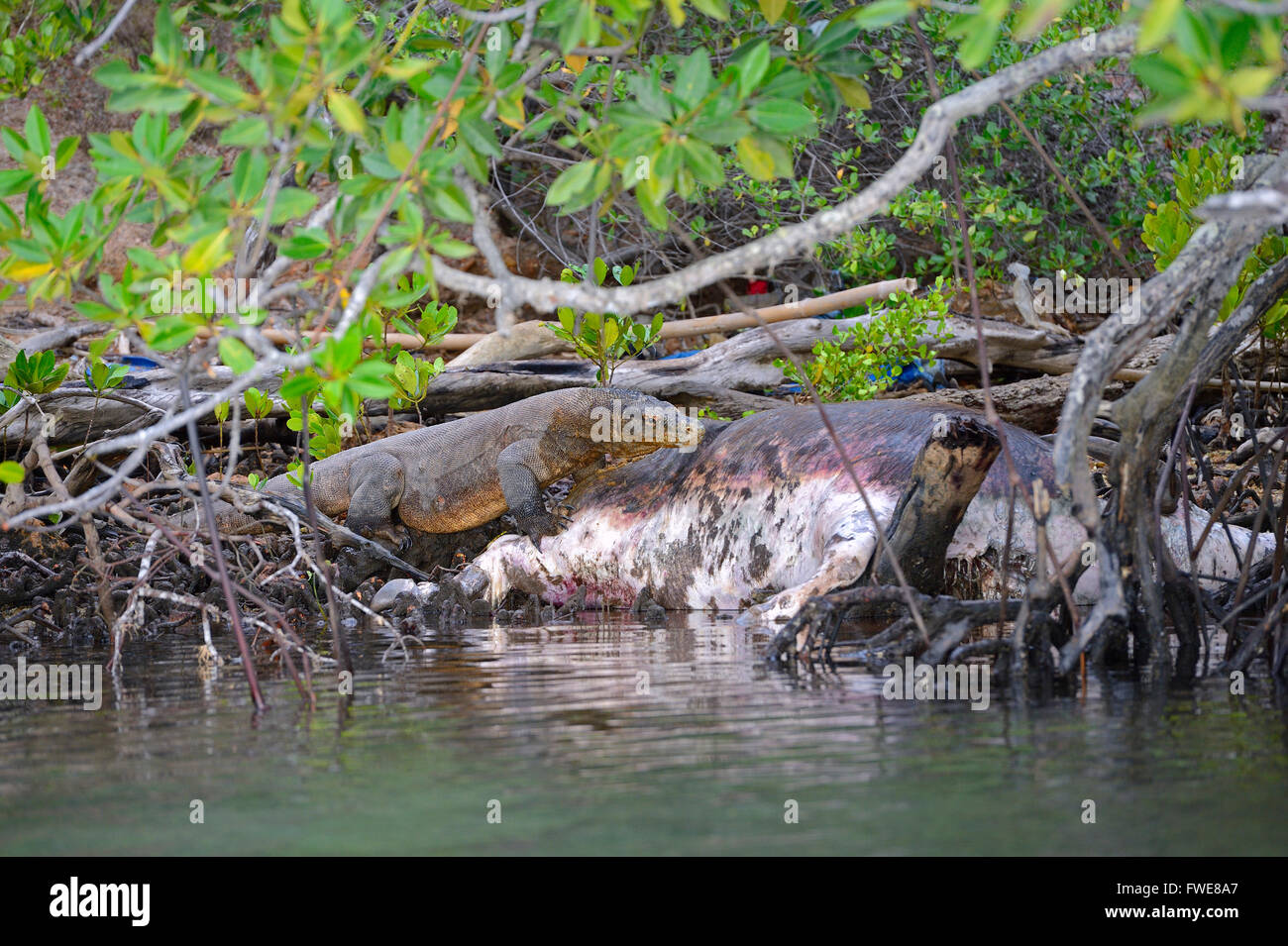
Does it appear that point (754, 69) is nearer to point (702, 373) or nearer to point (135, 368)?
point (702, 373)

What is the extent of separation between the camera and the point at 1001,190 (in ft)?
35.1

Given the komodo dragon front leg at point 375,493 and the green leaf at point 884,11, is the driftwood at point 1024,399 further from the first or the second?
the green leaf at point 884,11

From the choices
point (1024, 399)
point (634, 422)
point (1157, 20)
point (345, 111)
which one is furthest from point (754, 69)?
point (1024, 399)

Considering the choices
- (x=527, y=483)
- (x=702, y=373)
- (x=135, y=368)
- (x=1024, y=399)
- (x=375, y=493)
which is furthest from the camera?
(x=702, y=373)

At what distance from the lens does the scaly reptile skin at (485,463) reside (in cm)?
778

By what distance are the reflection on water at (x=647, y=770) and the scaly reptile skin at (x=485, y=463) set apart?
3.66 meters

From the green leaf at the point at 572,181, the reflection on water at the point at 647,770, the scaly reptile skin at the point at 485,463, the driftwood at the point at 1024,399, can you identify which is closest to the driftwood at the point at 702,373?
the driftwood at the point at 1024,399

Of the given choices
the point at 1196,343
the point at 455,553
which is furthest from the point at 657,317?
the point at 1196,343

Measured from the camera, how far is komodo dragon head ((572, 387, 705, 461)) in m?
7.70

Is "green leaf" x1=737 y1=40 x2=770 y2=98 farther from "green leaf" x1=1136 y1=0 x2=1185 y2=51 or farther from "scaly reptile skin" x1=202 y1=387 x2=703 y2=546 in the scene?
"scaly reptile skin" x1=202 y1=387 x2=703 y2=546

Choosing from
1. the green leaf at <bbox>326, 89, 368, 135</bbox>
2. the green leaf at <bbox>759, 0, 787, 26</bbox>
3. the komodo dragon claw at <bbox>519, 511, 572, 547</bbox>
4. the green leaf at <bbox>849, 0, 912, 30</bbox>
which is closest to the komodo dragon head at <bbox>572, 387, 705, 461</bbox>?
the komodo dragon claw at <bbox>519, 511, 572, 547</bbox>

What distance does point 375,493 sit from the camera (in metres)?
8.45

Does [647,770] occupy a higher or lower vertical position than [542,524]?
lower

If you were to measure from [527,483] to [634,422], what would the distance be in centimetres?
84
